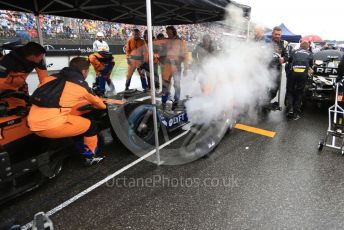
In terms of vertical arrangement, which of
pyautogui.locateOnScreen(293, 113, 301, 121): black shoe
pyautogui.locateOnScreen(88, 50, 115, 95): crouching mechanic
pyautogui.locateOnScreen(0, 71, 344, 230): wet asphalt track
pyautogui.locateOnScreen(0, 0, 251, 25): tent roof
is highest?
pyautogui.locateOnScreen(0, 0, 251, 25): tent roof

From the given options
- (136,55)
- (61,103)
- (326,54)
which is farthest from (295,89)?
(61,103)

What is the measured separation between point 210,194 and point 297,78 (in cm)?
385

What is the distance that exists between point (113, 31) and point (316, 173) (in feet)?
33.5

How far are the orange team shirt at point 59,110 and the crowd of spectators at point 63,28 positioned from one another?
393cm

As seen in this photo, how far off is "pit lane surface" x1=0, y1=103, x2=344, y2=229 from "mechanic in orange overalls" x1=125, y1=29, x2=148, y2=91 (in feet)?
10.1

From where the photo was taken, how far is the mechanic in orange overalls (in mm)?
6949

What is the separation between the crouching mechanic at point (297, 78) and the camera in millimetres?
5590

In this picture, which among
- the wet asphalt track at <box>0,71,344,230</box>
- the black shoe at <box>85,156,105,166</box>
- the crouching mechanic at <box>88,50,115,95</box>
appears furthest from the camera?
the crouching mechanic at <box>88,50,115,95</box>

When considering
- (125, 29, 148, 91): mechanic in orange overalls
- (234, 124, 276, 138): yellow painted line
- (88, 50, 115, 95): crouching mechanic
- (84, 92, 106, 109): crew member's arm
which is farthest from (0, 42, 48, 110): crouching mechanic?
(234, 124, 276, 138): yellow painted line

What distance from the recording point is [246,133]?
5090mm

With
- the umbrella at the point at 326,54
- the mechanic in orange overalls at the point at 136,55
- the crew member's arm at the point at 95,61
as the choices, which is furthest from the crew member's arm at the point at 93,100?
the umbrella at the point at 326,54

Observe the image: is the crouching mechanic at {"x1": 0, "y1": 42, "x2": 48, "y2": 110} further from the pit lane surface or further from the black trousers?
the black trousers

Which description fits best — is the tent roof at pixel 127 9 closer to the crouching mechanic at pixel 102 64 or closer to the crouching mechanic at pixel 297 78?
the crouching mechanic at pixel 102 64

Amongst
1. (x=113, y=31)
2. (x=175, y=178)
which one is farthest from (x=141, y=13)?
(x=113, y=31)
